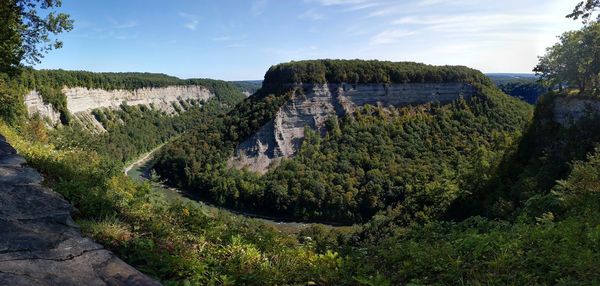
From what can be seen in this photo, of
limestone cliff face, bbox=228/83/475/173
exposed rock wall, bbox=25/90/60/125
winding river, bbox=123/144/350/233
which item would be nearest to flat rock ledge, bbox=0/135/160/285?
winding river, bbox=123/144/350/233

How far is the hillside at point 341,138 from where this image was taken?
6266 cm

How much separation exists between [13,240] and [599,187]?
1472 centimetres

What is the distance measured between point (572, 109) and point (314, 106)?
5224cm

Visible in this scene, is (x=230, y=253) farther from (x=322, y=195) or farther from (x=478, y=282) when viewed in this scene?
(x=322, y=195)

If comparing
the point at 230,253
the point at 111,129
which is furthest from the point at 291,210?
the point at 111,129

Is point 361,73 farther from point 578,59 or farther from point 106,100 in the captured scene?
point 106,100

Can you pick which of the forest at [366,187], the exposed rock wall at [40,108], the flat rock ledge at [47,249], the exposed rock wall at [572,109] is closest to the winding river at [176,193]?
the forest at [366,187]

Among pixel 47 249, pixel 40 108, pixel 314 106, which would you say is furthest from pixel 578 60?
pixel 40 108

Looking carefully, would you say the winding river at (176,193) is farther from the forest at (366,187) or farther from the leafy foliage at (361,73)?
the leafy foliage at (361,73)

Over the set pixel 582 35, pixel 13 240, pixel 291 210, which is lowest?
pixel 291 210

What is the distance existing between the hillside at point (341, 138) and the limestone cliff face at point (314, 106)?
20 cm

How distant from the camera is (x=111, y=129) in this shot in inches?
4373

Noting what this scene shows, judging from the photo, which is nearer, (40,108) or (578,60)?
(578,60)

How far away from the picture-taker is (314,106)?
7744 centimetres
